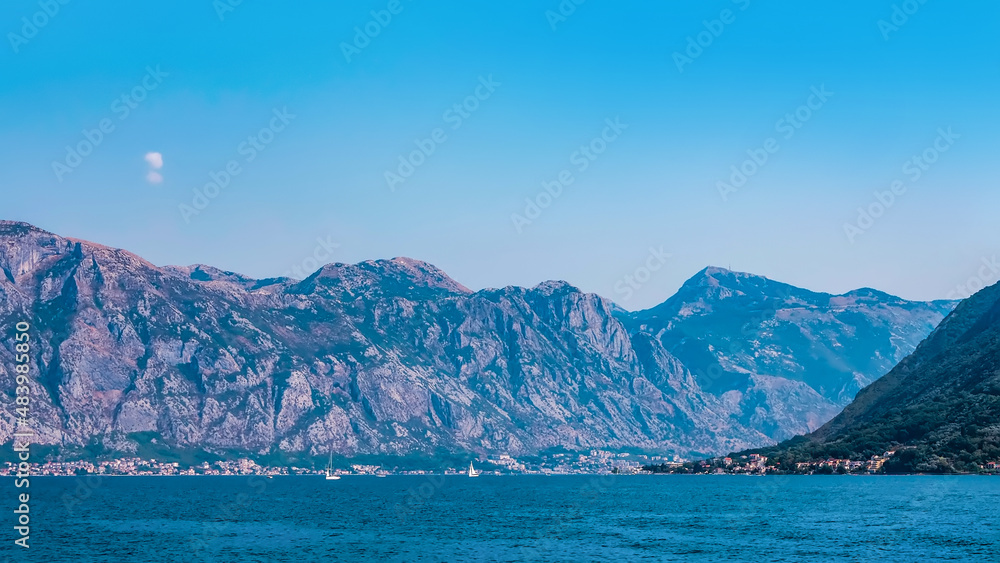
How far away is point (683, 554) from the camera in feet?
466

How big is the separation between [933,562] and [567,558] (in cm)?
4612

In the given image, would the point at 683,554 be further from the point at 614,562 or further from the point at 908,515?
the point at 908,515

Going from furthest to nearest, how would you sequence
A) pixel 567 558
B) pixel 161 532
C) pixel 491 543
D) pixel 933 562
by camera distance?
pixel 161 532
pixel 491 543
pixel 567 558
pixel 933 562

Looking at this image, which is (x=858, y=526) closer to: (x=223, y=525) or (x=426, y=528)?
(x=426, y=528)

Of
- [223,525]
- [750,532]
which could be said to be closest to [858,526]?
[750,532]

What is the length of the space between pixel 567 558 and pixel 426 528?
182 ft

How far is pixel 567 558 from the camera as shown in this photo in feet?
455

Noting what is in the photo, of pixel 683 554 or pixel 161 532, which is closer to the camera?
pixel 683 554

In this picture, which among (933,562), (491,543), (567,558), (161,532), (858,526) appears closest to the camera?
(933,562)

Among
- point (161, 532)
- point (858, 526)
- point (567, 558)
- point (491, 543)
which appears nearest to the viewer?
point (567, 558)

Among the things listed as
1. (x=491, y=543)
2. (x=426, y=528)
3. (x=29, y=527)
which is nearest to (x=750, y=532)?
(x=491, y=543)

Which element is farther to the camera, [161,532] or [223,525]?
[223,525]

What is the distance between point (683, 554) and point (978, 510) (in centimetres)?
7748

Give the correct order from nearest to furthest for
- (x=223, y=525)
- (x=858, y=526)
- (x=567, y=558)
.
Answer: (x=567, y=558)
(x=858, y=526)
(x=223, y=525)
